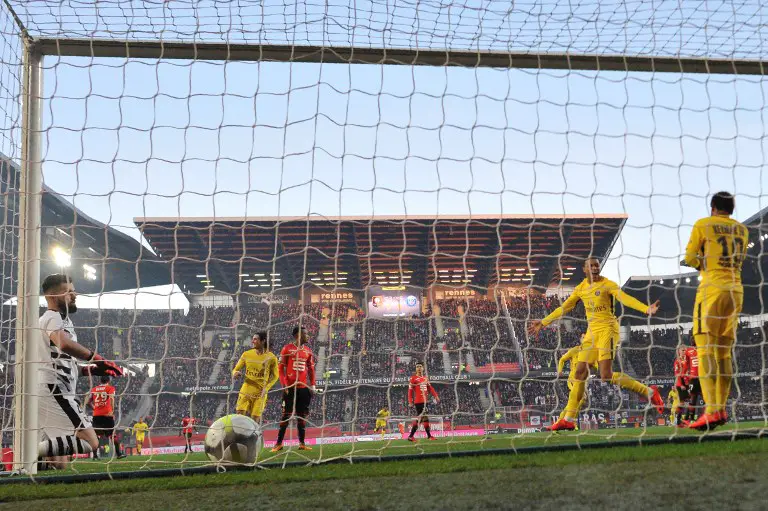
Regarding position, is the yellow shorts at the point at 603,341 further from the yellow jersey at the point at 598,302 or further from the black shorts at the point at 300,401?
the black shorts at the point at 300,401

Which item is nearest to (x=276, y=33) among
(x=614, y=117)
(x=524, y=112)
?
(x=524, y=112)

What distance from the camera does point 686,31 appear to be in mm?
4789

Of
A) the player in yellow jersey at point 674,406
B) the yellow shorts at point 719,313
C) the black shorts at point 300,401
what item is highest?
the yellow shorts at point 719,313

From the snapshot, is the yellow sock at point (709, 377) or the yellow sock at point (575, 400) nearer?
the yellow sock at point (709, 377)

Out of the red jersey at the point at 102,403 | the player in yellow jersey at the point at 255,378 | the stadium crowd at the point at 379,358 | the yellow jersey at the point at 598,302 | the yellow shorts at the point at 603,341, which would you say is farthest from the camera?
the stadium crowd at the point at 379,358

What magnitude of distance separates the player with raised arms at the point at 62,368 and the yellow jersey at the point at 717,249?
12.1 feet

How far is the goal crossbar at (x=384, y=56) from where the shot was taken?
168 inches

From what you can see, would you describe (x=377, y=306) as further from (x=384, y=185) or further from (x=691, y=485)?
(x=691, y=485)

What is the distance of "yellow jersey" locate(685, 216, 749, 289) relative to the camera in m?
4.24

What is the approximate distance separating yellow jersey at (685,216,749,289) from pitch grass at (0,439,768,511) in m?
1.13

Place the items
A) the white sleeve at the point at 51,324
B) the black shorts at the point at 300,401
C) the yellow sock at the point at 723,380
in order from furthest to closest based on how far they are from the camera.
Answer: the black shorts at the point at 300,401, the yellow sock at the point at 723,380, the white sleeve at the point at 51,324

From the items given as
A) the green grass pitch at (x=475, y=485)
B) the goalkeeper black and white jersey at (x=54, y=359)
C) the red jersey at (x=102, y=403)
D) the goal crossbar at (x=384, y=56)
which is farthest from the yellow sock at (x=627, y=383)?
the red jersey at (x=102, y=403)

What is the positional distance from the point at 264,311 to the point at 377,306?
5.25 meters

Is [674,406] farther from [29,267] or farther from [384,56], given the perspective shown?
[29,267]
